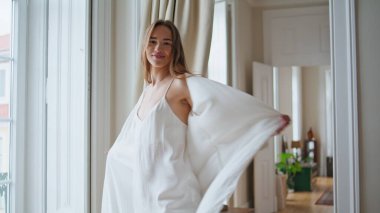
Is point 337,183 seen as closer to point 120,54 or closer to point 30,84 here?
point 120,54

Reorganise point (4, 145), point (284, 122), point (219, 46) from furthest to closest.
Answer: point (219, 46), point (4, 145), point (284, 122)

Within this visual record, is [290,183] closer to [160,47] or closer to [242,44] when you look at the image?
[242,44]

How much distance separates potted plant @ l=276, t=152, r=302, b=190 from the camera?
611cm

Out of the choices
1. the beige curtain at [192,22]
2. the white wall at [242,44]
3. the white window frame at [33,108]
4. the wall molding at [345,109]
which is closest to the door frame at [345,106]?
the wall molding at [345,109]

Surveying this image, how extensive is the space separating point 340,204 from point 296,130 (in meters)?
6.33

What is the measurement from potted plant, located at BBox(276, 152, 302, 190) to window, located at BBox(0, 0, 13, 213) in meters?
4.40

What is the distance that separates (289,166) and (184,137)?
4878 mm

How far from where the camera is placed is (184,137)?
169 cm

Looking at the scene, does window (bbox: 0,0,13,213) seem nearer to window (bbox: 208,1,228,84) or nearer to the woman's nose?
the woman's nose

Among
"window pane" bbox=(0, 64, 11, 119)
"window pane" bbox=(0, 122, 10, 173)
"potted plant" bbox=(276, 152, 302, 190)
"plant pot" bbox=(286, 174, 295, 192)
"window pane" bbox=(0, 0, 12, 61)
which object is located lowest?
"plant pot" bbox=(286, 174, 295, 192)

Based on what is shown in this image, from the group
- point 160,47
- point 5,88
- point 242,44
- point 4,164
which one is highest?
point 242,44

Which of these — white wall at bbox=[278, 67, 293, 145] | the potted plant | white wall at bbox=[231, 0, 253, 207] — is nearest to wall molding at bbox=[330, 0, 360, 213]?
white wall at bbox=[231, 0, 253, 207]

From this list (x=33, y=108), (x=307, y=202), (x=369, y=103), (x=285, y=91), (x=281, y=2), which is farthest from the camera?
(x=285, y=91)

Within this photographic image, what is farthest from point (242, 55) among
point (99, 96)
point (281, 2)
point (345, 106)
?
point (345, 106)
